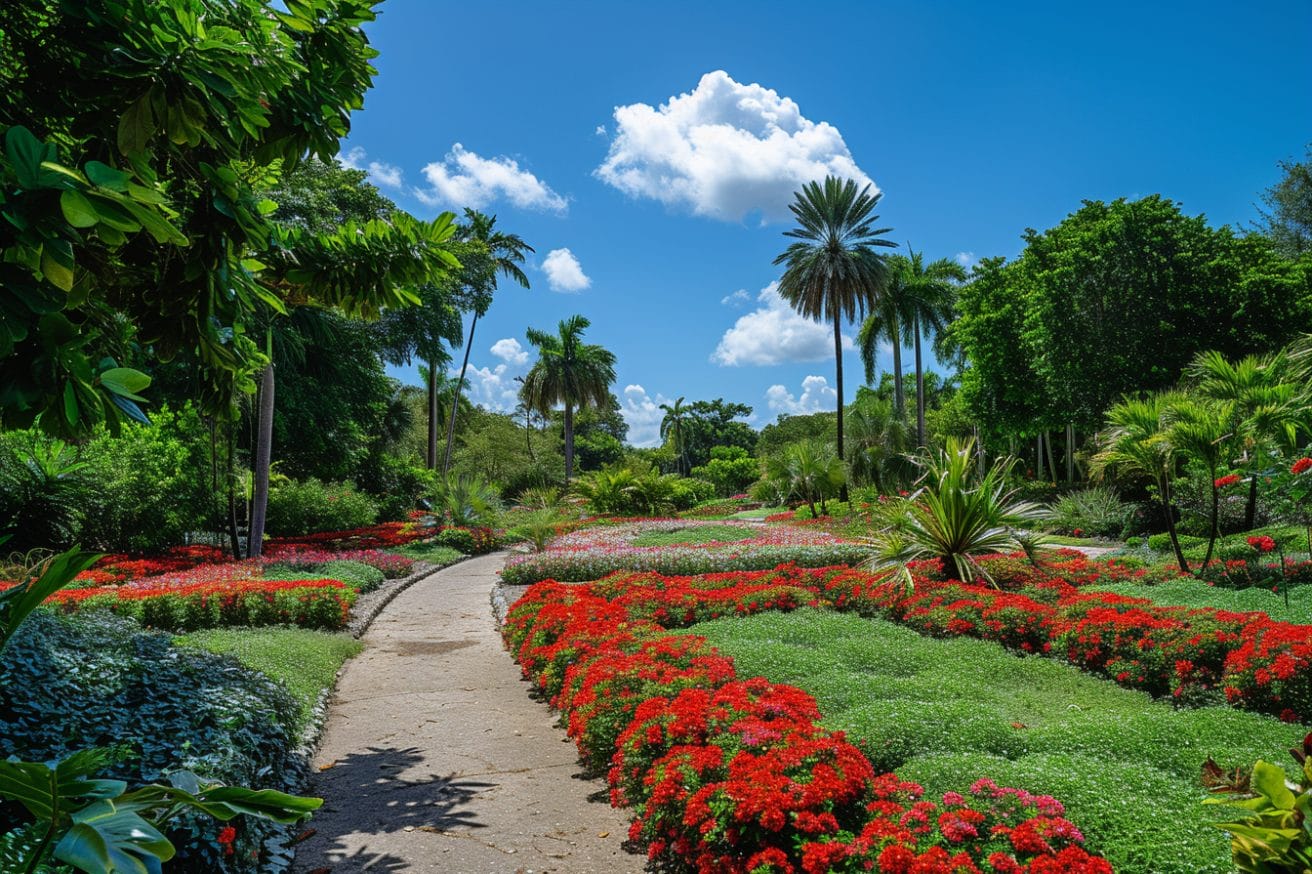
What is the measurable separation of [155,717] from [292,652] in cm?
317

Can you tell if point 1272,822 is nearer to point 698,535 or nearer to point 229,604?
point 229,604

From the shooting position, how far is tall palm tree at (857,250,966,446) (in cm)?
3234

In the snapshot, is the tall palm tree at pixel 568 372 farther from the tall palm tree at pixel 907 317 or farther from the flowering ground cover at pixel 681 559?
the flowering ground cover at pixel 681 559

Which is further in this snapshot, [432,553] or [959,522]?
[432,553]

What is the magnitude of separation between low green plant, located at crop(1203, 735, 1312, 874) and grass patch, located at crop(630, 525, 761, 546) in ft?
46.6

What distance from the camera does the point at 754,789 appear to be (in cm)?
294

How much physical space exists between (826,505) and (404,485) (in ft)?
55.8

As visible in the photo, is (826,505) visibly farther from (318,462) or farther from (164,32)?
(164,32)

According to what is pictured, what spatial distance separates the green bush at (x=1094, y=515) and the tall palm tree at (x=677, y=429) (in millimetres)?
51025

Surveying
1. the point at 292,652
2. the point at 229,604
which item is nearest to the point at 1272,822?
the point at 292,652

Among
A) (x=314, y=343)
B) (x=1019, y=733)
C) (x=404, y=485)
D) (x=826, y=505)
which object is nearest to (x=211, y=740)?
(x=1019, y=733)

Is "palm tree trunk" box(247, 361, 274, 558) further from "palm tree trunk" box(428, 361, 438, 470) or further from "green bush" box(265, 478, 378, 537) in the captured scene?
"palm tree trunk" box(428, 361, 438, 470)

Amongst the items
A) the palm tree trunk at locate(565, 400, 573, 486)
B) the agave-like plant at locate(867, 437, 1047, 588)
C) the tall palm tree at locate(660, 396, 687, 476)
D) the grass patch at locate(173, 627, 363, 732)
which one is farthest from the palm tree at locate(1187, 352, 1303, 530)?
the tall palm tree at locate(660, 396, 687, 476)

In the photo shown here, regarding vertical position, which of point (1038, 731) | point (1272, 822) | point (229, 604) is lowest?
point (1038, 731)
